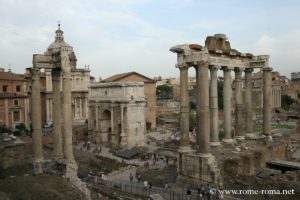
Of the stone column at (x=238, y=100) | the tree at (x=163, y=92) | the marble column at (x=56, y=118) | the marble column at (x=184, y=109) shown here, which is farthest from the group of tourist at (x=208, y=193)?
the tree at (x=163, y=92)

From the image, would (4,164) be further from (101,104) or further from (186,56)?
(101,104)

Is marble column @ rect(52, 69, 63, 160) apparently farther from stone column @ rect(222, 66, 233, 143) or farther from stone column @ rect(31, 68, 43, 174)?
stone column @ rect(222, 66, 233, 143)

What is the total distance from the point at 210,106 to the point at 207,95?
9.05ft

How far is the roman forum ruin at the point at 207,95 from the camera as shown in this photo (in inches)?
694

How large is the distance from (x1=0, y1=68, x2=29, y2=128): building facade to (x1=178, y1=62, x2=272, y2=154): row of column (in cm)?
2838

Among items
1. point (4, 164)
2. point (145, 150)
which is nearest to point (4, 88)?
point (145, 150)

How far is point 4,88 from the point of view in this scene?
4206 cm

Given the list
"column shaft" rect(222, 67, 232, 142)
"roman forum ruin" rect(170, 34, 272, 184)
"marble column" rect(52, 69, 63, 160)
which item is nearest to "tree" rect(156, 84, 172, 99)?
"roman forum ruin" rect(170, 34, 272, 184)

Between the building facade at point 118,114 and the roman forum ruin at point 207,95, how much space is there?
1741 centimetres

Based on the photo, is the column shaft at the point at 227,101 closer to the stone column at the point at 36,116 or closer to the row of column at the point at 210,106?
the row of column at the point at 210,106

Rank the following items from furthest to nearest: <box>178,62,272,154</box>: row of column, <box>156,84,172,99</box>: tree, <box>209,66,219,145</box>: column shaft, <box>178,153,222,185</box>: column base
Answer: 1. <box>156,84,172,99</box>: tree
2. <box>209,66,219,145</box>: column shaft
3. <box>178,62,272,154</box>: row of column
4. <box>178,153,222,185</box>: column base

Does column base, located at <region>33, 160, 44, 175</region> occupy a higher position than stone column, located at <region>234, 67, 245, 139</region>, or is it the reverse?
stone column, located at <region>234, 67, 245, 139</region>

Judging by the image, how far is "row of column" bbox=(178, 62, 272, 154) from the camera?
17688 mm

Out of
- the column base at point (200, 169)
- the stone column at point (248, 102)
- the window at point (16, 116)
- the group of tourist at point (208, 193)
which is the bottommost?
the group of tourist at point (208, 193)
